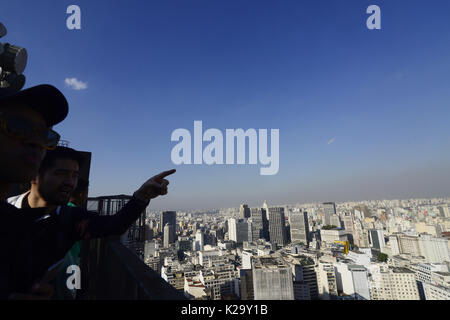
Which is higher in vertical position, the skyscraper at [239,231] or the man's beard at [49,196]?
the man's beard at [49,196]

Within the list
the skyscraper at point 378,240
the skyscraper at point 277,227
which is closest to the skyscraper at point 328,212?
the skyscraper at point 277,227

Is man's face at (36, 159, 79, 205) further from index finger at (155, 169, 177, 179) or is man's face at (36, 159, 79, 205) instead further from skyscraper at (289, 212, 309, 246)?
skyscraper at (289, 212, 309, 246)

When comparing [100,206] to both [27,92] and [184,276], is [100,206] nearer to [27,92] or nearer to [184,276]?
[27,92]

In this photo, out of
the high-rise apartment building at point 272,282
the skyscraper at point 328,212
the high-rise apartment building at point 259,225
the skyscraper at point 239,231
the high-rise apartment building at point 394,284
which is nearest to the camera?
the high-rise apartment building at point 272,282

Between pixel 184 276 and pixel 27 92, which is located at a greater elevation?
pixel 27 92

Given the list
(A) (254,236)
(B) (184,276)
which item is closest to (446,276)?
(B) (184,276)

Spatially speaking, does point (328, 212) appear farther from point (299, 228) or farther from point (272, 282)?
point (272, 282)

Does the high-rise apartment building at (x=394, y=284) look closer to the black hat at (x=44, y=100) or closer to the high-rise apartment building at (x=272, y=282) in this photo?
the high-rise apartment building at (x=272, y=282)

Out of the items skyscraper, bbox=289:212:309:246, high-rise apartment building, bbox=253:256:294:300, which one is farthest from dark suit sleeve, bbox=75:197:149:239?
skyscraper, bbox=289:212:309:246
